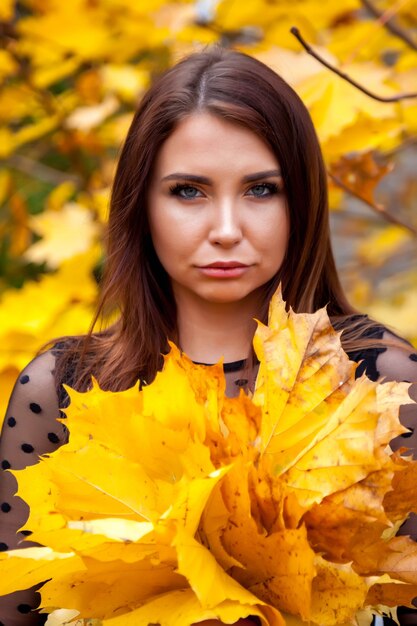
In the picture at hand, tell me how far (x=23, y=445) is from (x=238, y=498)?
0.67 meters

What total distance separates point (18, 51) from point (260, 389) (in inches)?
51.3

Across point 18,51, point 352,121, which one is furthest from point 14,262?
point 352,121

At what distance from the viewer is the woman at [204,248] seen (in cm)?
125

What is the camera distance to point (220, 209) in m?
1.23

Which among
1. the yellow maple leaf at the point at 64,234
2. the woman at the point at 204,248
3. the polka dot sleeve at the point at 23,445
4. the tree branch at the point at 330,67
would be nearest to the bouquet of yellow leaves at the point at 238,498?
the woman at the point at 204,248

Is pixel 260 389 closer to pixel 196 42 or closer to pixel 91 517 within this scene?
pixel 91 517

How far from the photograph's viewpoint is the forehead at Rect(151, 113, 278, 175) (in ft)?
4.06

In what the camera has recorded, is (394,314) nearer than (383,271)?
Yes

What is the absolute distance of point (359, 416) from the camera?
82cm

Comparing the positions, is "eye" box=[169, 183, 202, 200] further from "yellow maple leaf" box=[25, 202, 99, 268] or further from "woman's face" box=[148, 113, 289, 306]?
"yellow maple leaf" box=[25, 202, 99, 268]

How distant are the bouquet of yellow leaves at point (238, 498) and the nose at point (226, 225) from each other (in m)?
0.31

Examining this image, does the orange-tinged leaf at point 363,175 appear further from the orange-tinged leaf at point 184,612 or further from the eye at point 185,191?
the orange-tinged leaf at point 184,612

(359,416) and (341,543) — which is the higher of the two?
(359,416)

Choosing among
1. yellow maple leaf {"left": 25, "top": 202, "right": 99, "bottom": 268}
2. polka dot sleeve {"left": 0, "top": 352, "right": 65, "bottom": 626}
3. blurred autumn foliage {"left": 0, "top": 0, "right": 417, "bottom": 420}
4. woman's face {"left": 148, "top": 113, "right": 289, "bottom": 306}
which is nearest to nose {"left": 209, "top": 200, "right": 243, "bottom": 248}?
woman's face {"left": 148, "top": 113, "right": 289, "bottom": 306}
